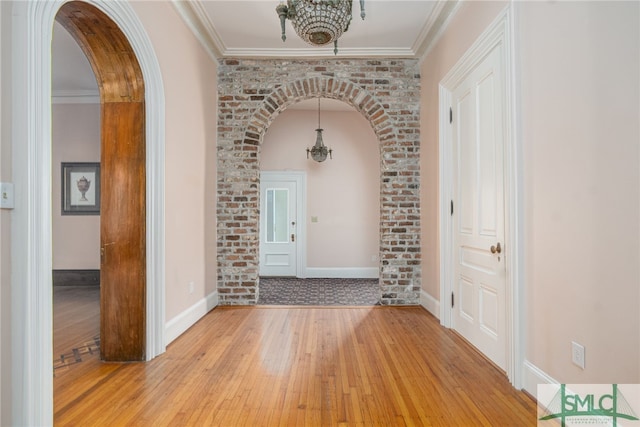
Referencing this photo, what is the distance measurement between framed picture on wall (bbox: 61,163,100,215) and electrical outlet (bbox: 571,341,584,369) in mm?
6229

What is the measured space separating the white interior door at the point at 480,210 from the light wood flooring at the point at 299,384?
0.23m

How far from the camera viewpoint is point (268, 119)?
4.69 meters

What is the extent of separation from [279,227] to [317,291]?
189 cm

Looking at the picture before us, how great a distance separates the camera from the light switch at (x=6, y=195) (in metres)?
1.59

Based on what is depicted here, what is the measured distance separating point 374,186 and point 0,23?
19.7 ft

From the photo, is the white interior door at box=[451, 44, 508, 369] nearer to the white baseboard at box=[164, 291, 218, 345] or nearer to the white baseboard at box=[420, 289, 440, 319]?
the white baseboard at box=[420, 289, 440, 319]

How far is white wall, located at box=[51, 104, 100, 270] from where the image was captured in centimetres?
595

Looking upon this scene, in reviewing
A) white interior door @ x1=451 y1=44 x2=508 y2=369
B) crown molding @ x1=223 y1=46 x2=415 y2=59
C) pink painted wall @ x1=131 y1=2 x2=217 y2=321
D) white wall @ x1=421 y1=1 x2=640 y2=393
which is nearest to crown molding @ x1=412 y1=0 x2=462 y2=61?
crown molding @ x1=223 y1=46 x2=415 y2=59

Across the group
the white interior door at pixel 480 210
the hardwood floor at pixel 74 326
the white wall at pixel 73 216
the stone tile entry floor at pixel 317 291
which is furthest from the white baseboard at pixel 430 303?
the white wall at pixel 73 216

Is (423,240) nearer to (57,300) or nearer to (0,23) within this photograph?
(0,23)

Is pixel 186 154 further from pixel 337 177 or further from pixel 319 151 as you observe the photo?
pixel 337 177

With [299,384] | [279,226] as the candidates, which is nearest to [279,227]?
[279,226]

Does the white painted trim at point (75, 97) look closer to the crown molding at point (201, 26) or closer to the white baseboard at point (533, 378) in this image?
the crown molding at point (201, 26)

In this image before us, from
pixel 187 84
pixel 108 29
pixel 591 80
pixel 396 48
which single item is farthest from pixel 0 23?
pixel 396 48
